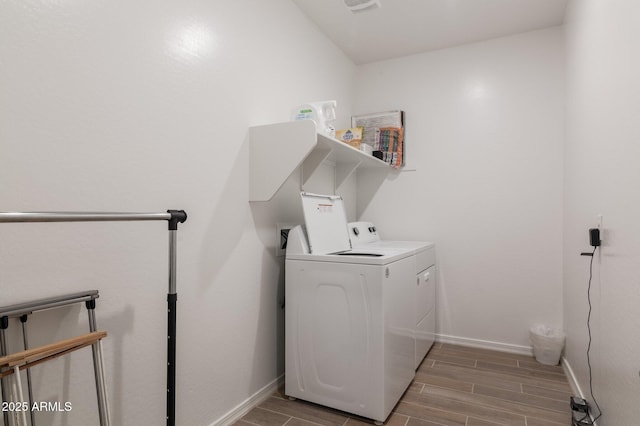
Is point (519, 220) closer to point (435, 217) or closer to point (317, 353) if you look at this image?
point (435, 217)

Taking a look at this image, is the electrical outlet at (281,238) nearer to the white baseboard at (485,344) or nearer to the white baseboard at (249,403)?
the white baseboard at (249,403)

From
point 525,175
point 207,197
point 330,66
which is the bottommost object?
point 207,197

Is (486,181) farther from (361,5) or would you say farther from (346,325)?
(346,325)

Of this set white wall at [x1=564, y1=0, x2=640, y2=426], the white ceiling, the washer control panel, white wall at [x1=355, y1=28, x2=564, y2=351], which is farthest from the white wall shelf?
white wall at [x1=355, y1=28, x2=564, y2=351]

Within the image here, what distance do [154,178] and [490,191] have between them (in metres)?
2.56

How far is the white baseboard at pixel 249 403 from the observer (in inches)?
71.4

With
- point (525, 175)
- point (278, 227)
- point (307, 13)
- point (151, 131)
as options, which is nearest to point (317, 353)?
point (278, 227)

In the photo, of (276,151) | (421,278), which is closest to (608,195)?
(421,278)

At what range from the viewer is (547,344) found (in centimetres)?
259

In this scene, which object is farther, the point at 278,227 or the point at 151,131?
the point at 278,227

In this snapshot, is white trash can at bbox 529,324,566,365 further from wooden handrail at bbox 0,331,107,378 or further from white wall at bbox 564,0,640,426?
wooden handrail at bbox 0,331,107,378

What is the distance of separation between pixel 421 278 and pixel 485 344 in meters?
0.94

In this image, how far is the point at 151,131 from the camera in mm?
1452

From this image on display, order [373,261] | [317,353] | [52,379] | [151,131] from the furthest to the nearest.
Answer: [317,353] → [373,261] → [151,131] → [52,379]
